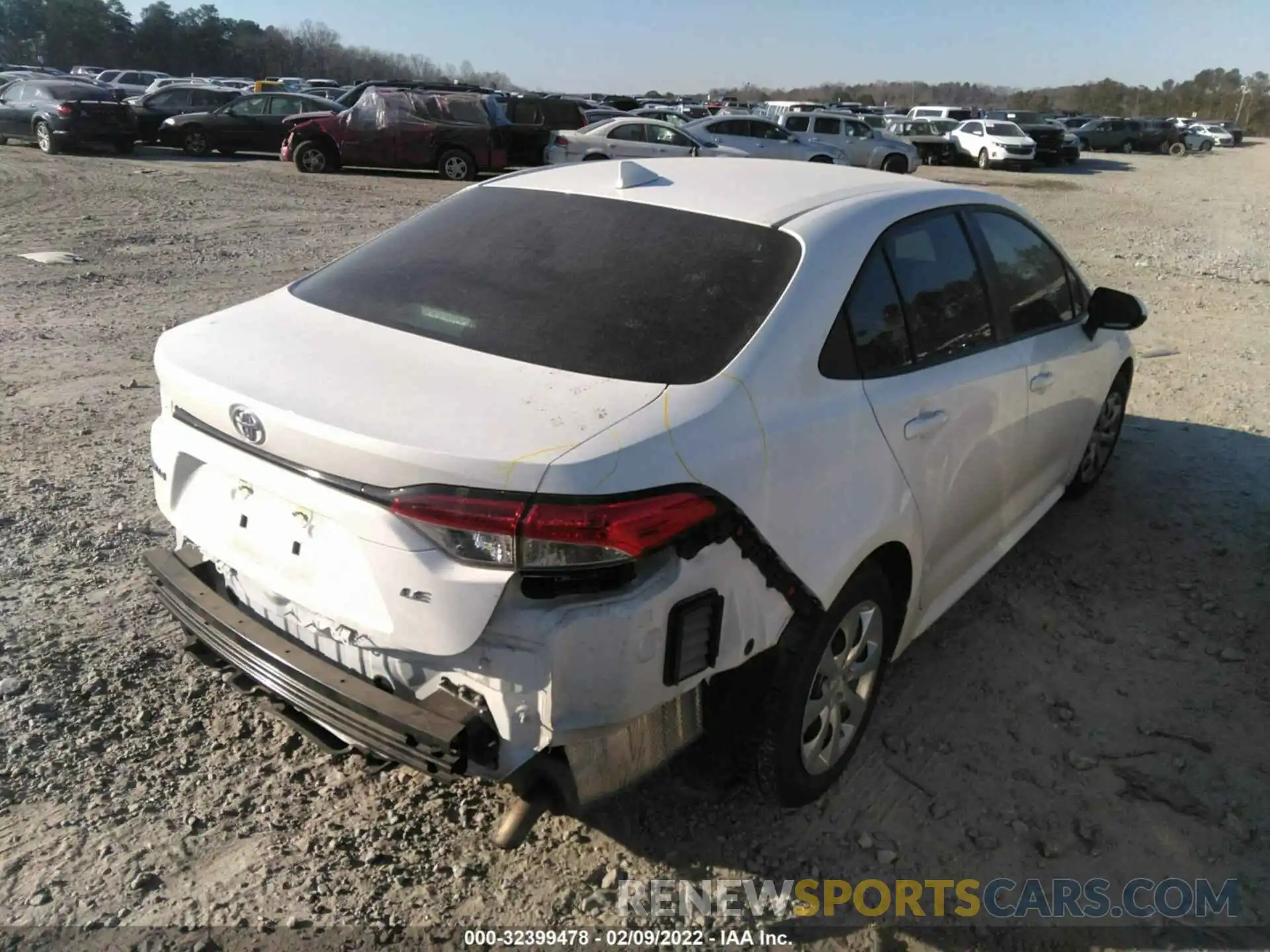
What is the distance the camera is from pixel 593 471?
2.01 m

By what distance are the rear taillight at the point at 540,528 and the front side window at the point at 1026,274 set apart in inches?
85.9

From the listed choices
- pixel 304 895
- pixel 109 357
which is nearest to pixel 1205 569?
pixel 304 895

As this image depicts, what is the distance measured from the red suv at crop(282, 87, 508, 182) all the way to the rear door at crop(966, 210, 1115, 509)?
17085 mm

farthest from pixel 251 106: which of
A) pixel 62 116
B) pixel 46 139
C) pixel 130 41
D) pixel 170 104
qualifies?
pixel 130 41

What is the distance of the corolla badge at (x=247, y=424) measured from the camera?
2.31 metres

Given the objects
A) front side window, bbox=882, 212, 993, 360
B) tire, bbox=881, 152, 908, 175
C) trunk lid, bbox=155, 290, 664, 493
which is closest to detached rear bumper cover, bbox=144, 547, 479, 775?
trunk lid, bbox=155, 290, 664, 493

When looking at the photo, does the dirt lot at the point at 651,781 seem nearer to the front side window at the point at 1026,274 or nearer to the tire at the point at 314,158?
the front side window at the point at 1026,274

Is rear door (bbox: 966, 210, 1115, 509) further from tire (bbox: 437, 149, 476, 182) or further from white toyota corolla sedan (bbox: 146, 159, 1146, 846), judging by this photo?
tire (bbox: 437, 149, 476, 182)

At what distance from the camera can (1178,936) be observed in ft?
8.39

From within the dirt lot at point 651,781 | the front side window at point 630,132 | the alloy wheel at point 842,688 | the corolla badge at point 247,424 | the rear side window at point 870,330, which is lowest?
the dirt lot at point 651,781

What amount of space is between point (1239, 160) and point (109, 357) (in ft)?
161

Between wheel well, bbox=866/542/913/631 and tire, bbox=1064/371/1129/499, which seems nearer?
wheel well, bbox=866/542/913/631

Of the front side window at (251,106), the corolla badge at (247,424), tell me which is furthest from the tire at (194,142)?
the corolla badge at (247,424)

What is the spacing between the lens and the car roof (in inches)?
117
